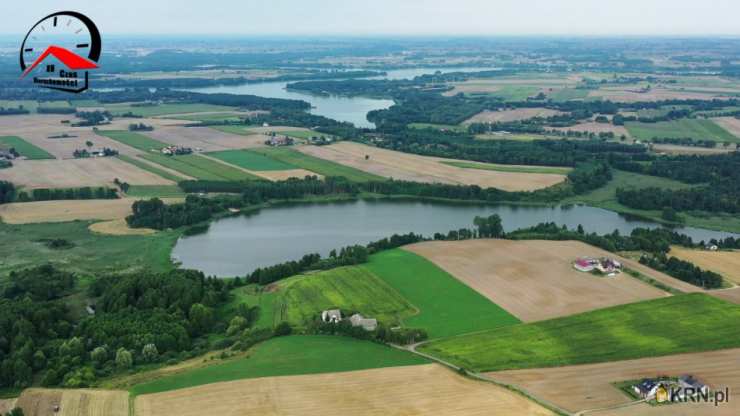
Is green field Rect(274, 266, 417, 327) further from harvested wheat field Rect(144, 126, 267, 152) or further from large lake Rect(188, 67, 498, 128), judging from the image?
large lake Rect(188, 67, 498, 128)

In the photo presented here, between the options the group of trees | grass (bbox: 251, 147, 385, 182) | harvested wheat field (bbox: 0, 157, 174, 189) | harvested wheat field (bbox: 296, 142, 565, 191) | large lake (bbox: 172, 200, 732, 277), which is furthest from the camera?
grass (bbox: 251, 147, 385, 182)

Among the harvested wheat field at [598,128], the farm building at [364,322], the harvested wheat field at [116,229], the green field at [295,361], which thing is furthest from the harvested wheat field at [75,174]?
the harvested wheat field at [598,128]

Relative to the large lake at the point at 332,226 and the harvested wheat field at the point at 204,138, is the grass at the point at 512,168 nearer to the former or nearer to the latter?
the large lake at the point at 332,226

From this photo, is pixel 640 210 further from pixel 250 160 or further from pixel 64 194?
pixel 64 194

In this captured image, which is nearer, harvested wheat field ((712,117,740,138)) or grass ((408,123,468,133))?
harvested wheat field ((712,117,740,138))

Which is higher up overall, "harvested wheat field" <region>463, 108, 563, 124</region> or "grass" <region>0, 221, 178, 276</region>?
"harvested wheat field" <region>463, 108, 563, 124</region>

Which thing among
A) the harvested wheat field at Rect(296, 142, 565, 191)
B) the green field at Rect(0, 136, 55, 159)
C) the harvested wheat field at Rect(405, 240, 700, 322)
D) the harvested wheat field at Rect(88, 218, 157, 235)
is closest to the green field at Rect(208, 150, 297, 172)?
the harvested wheat field at Rect(296, 142, 565, 191)
